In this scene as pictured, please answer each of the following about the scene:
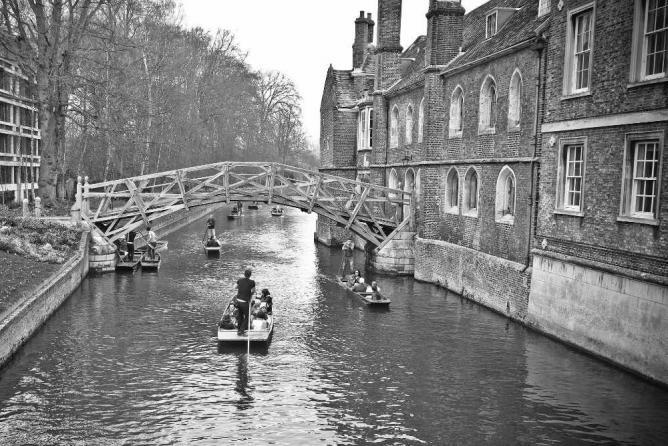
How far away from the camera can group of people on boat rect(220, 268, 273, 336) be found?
15938mm

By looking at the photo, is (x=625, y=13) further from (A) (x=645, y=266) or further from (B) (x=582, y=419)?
(B) (x=582, y=419)

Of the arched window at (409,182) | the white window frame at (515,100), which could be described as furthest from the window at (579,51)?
the arched window at (409,182)

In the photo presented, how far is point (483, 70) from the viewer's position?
22375mm

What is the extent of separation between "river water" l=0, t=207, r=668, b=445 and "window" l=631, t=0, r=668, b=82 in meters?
6.19

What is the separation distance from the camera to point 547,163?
17781 mm

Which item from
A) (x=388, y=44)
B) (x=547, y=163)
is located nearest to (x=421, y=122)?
(x=388, y=44)

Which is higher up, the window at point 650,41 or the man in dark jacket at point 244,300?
the window at point 650,41

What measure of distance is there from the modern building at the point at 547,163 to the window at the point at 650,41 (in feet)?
0.09

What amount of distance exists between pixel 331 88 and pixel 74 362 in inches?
1011

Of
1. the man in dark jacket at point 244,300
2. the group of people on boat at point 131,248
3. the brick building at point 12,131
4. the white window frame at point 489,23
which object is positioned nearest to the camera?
the man in dark jacket at point 244,300

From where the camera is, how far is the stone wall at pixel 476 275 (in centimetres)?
1912

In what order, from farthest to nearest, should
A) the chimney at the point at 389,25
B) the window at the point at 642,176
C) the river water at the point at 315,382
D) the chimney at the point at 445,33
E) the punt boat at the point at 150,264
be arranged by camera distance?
the chimney at the point at 389,25, the punt boat at the point at 150,264, the chimney at the point at 445,33, the window at the point at 642,176, the river water at the point at 315,382

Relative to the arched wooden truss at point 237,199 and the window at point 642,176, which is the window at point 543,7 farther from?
the arched wooden truss at point 237,199

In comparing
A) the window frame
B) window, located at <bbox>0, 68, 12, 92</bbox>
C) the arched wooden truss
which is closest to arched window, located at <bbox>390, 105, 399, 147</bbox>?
the window frame
